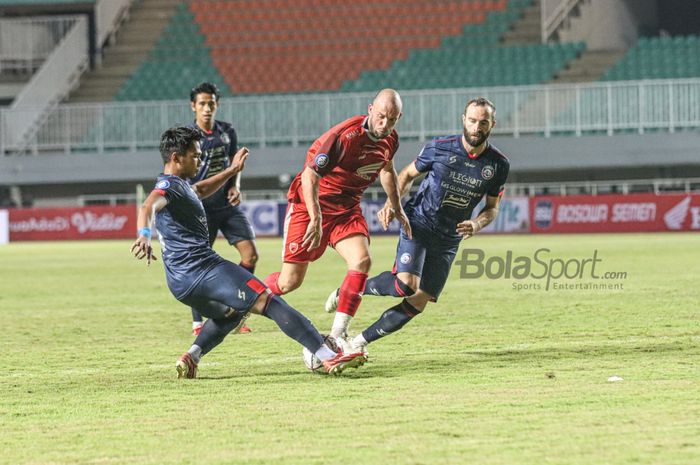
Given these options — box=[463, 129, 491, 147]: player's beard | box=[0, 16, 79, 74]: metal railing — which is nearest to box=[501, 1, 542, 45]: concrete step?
box=[0, 16, 79, 74]: metal railing

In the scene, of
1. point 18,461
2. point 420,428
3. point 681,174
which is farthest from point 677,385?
point 681,174

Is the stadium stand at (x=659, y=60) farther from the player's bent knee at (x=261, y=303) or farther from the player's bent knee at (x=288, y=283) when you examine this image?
the player's bent knee at (x=261, y=303)

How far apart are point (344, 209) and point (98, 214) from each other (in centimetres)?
2787

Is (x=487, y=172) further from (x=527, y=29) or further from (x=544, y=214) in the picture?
(x=527, y=29)

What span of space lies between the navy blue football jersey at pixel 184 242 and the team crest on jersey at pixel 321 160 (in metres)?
0.98

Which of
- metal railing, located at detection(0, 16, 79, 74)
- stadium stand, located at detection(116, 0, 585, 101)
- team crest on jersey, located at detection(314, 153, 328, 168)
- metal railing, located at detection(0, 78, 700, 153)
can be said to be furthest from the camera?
metal railing, located at detection(0, 16, 79, 74)

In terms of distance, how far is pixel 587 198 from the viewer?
3244 centimetres

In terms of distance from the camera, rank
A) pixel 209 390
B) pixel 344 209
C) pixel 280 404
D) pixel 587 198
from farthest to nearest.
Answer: pixel 587 198 → pixel 344 209 → pixel 209 390 → pixel 280 404

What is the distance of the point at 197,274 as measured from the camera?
738cm

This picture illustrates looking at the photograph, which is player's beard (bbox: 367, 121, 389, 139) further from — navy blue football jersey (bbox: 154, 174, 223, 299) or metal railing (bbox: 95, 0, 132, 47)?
metal railing (bbox: 95, 0, 132, 47)

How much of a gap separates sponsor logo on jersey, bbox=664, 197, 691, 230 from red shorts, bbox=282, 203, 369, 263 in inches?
952

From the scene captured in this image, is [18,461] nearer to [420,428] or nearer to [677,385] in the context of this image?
[420,428]

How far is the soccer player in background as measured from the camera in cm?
803

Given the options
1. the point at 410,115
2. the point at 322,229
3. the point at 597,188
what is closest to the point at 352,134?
the point at 322,229
